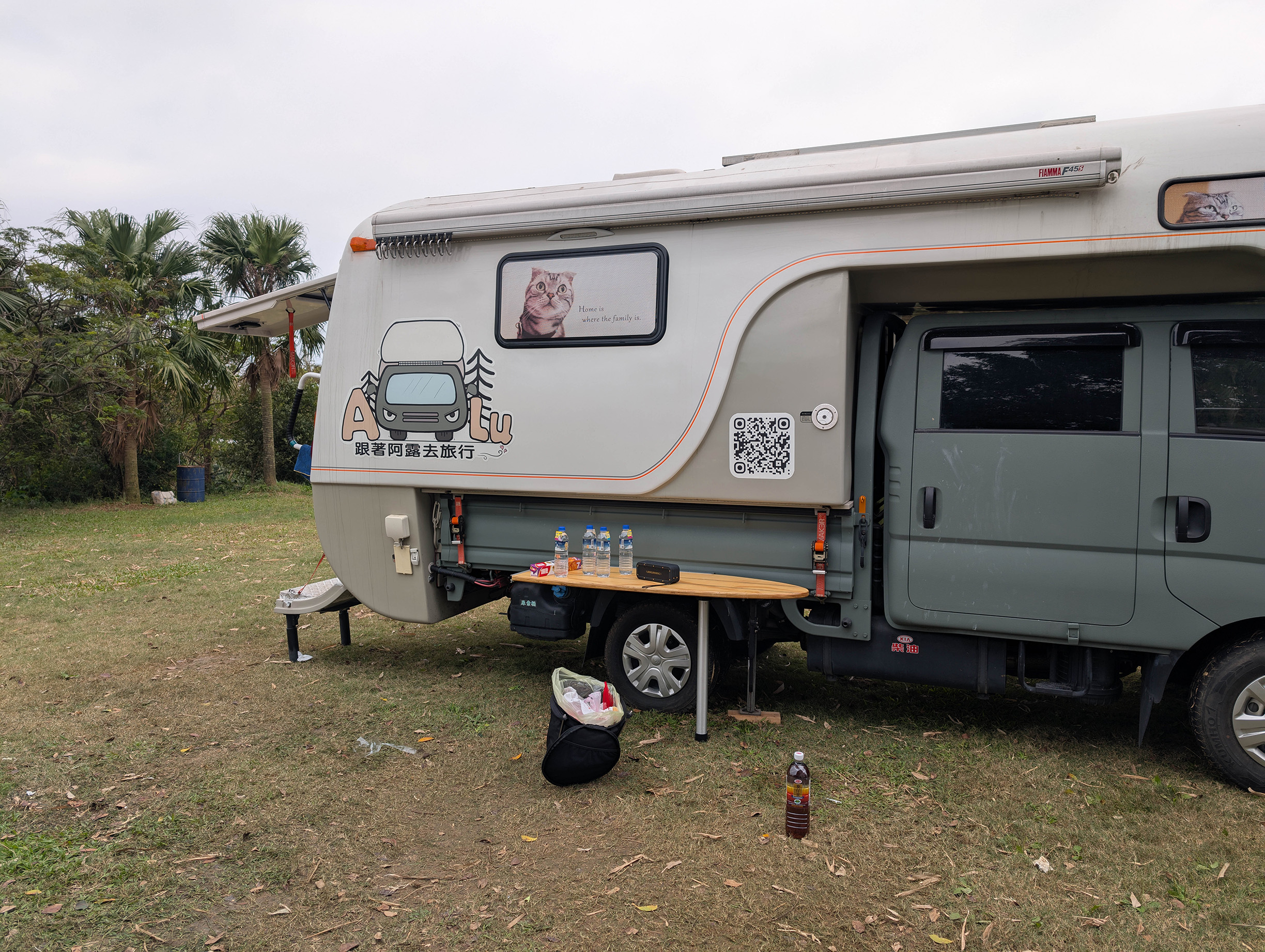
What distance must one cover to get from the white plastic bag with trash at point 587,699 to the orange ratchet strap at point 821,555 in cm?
135

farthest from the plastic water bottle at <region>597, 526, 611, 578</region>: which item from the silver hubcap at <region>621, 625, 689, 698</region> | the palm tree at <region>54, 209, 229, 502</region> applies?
the palm tree at <region>54, 209, 229, 502</region>

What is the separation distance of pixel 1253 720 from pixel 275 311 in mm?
7015

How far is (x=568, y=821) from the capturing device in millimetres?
3939

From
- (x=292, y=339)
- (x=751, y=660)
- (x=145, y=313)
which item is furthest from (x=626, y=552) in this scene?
(x=145, y=313)

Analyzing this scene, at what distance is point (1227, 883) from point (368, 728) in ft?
14.9

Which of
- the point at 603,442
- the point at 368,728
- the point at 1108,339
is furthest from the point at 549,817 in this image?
the point at 1108,339

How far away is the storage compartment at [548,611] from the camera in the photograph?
17.4ft

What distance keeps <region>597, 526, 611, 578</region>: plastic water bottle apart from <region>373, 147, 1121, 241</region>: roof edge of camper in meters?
1.97

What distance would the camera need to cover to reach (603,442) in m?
5.06

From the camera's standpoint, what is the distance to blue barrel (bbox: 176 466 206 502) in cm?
1897

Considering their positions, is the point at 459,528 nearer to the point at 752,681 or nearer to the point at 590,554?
the point at 590,554

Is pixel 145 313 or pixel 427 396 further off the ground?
pixel 145 313

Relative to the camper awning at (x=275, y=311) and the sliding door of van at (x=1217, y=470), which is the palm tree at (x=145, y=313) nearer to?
the camper awning at (x=275, y=311)

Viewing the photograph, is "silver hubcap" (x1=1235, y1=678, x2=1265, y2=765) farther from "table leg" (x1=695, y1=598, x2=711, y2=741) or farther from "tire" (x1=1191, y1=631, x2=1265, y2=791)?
"table leg" (x1=695, y1=598, x2=711, y2=741)
